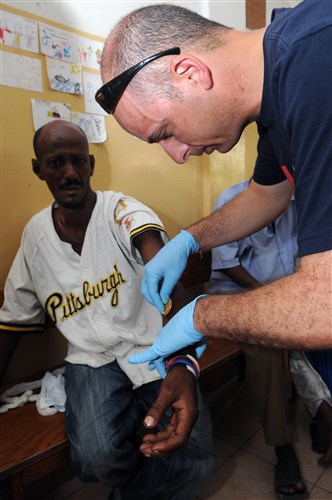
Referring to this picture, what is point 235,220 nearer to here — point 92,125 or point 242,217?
point 242,217

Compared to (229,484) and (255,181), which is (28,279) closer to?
(255,181)

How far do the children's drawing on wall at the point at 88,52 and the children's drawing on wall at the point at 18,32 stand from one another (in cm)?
20

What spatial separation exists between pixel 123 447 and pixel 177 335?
52 cm

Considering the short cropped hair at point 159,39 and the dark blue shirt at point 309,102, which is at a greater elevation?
the short cropped hair at point 159,39

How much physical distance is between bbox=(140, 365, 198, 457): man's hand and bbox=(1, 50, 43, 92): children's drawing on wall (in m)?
1.24

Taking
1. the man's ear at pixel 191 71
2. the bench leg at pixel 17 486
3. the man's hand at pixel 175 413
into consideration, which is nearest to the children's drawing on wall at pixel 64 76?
the man's ear at pixel 191 71

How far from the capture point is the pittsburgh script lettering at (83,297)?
1282 millimetres

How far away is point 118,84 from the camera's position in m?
0.75

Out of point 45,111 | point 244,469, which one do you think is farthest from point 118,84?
point 244,469

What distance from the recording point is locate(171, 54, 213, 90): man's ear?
711mm

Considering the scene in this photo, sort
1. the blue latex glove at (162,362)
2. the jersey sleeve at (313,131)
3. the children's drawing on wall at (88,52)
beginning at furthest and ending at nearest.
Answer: the children's drawing on wall at (88,52)
the blue latex glove at (162,362)
the jersey sleeve at (313,131)

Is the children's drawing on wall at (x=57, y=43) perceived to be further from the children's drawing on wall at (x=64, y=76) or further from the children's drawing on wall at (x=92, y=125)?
the children's drawing on wall at (x=92, y=125)

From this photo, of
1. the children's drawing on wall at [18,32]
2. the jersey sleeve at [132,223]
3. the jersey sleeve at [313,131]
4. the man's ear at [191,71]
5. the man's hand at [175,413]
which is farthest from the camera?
the children's drawing on wall at [18,32]

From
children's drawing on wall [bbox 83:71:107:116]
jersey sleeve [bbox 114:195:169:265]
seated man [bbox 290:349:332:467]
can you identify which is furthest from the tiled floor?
children's drawing on wall [bbox 83:71:107:116]
